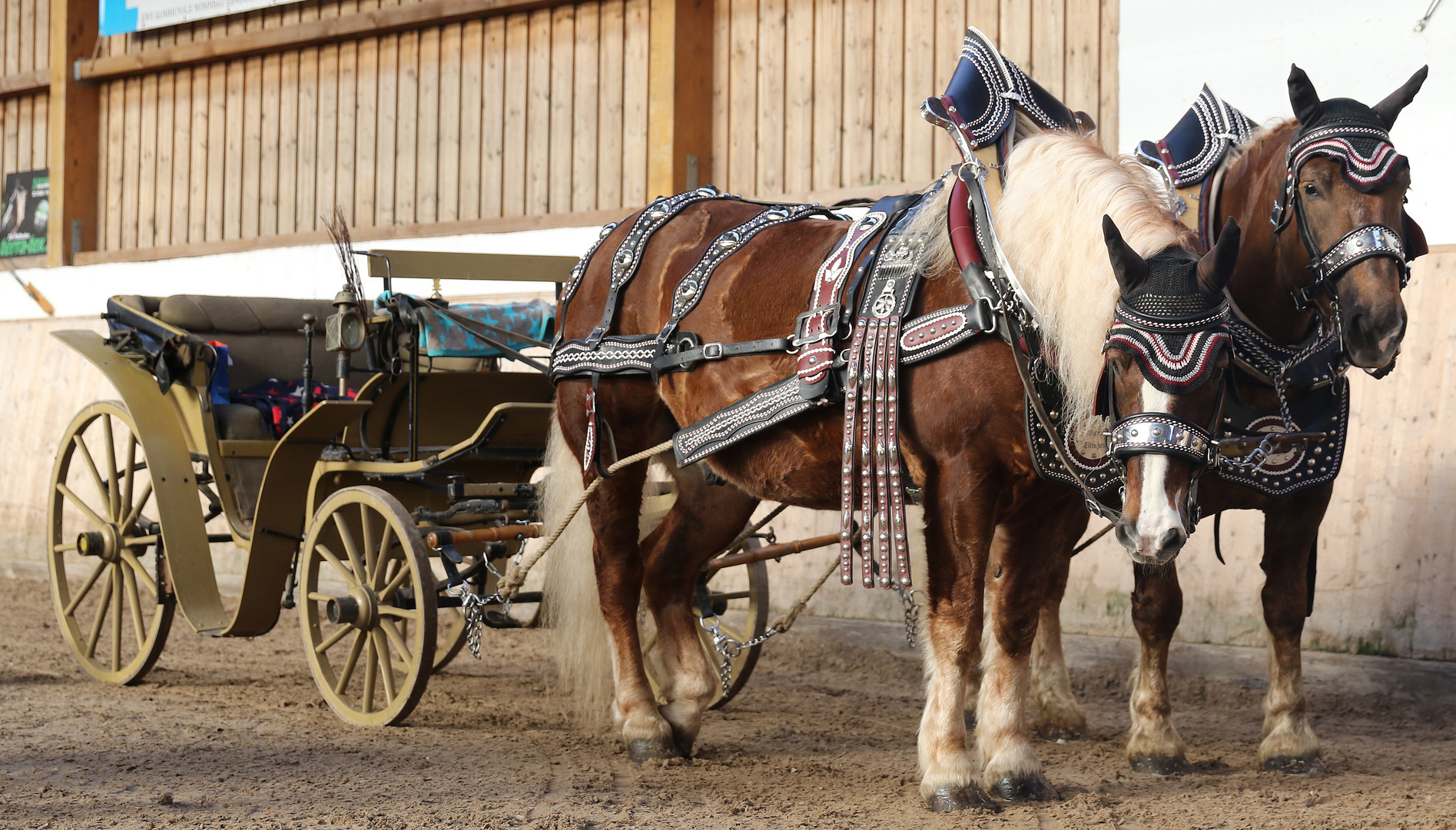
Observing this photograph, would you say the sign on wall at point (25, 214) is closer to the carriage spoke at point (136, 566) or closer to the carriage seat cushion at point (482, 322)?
the carriage spoke at point (136, 566)

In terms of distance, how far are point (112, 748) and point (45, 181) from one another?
7.28 meters

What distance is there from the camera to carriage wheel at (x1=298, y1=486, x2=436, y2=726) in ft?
13.4

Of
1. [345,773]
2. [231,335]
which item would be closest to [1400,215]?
[345,773]

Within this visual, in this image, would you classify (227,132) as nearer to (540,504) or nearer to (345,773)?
(540,504)

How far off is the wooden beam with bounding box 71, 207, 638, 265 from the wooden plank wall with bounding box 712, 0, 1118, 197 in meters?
0.79

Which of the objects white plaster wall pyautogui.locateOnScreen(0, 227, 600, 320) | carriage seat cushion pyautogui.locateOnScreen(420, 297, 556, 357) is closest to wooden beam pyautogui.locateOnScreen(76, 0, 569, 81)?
white plaster wall pyautogui.locateOnScreen(0, 227, 600, 320)

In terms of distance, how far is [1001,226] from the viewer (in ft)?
10.5

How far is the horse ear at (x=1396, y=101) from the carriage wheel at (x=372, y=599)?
113 inches

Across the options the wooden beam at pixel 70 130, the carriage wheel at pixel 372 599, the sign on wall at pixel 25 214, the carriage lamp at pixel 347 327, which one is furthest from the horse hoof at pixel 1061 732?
the sign on wall at pixel 25 214

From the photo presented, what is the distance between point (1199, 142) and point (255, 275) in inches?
254

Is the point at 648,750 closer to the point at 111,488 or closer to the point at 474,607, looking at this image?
the point at 474,607

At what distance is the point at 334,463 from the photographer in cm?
454

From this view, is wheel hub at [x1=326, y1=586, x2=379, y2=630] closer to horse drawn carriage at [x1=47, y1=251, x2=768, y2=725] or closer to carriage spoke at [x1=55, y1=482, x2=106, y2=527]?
horse drawn carriage at [x1=47, y1=251, x2=768, y2=725]

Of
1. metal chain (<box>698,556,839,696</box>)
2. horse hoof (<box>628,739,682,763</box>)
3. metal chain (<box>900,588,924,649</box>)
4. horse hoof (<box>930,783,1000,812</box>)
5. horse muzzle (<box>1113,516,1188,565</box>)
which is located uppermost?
horse muzzle (<box>1113,516,1188,565</box>)
